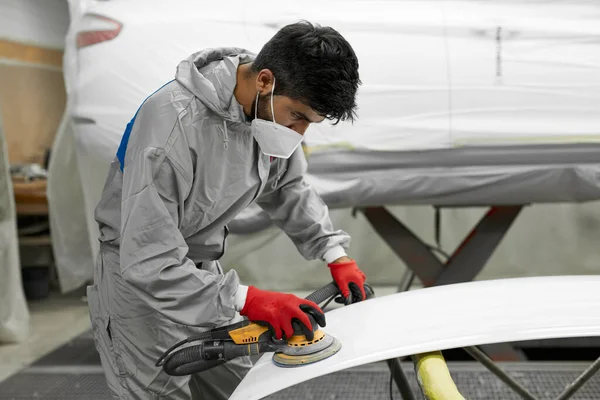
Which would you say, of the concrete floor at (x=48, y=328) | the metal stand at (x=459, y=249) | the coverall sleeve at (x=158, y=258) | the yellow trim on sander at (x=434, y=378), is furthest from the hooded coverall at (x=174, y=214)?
the concrete floor at (x=48, y=328)

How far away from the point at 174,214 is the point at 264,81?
0.34 meters

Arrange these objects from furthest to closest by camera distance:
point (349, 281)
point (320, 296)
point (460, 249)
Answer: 1. point (460, 249)
2. point (349, 281)
3. point (320, 296)

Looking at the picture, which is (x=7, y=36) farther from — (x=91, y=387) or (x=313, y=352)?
(x=313, y=352)

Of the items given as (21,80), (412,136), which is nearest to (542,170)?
(412,136)

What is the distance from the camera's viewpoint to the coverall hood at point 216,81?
1279 mm

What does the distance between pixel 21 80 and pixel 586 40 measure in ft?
12.2

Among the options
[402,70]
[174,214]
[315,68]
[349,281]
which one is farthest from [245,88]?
[402,70]

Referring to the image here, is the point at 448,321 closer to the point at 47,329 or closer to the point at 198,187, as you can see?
the point at 198,187

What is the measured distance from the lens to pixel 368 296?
1.64 meters

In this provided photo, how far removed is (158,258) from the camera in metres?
1.19

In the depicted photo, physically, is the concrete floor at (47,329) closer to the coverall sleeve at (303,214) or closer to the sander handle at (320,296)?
the coverall sleeve at (303,214)

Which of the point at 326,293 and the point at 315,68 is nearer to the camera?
the point at 315,68

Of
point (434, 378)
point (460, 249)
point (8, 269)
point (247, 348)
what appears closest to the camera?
point (434, 378)

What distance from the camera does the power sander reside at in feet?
3.68
